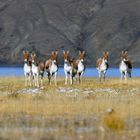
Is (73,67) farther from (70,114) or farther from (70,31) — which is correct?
(70,31)

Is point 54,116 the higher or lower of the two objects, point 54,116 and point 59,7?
the lower

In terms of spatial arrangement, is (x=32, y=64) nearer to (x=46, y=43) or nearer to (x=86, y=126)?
(x=86, y=126)

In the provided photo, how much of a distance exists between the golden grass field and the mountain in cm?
12869

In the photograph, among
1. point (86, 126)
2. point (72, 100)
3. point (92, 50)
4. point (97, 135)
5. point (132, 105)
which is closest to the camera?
point (97, 135)

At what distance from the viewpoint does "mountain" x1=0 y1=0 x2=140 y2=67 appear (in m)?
173

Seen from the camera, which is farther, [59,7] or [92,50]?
[59,7]

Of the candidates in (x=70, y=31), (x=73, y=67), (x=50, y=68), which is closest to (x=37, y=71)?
(x=50, y=68)

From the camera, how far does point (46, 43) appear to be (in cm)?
17575

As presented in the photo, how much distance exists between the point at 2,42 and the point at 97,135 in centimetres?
16872

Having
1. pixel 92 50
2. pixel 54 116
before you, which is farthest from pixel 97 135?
pixel 92 50

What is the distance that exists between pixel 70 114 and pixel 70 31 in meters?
161

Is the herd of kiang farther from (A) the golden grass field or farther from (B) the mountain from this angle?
(B) the mountain

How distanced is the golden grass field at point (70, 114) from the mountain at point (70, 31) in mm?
128688

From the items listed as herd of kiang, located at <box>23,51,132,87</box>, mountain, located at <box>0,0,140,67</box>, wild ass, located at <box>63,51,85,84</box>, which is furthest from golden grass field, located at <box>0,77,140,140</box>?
mountain, located at <box>0,0,140,67</box>
